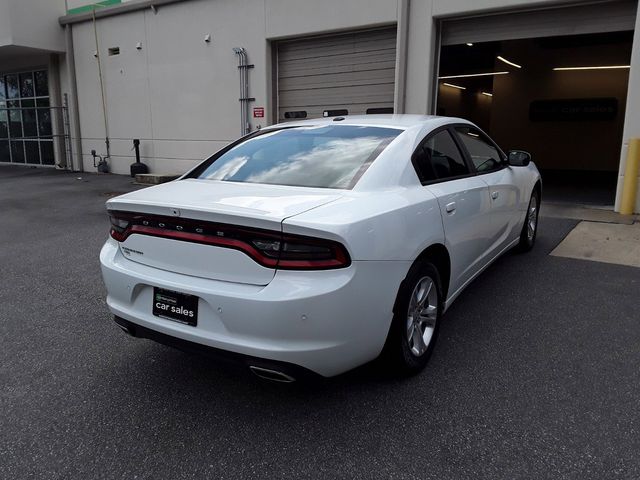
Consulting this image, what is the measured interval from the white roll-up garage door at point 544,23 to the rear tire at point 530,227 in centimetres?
466

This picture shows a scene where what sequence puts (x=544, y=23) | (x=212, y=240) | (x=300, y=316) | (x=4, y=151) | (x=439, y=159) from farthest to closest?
1. (x=4, y=151)
2. (x=544, y=23)
3. (x=439, y=159)
4. (x=212, y=240)
5. (x=300, y=316)

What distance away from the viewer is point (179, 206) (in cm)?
261

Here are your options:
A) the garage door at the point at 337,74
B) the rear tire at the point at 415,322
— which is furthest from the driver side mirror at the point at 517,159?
the garage door at the point at 337,74

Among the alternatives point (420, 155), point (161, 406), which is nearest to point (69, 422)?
point (161, 406)

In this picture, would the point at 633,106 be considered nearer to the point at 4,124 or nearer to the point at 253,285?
the point at 253,285

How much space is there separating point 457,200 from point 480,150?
1301mm

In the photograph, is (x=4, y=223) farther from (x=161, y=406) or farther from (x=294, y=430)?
(x=294, y=430)

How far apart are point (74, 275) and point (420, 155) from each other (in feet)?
12.4

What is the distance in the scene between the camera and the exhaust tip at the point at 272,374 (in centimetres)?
237

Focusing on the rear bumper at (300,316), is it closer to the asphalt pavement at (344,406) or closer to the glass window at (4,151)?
the asphalt pavement at (344,406)

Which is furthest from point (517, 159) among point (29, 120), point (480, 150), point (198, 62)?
point (29, 120)

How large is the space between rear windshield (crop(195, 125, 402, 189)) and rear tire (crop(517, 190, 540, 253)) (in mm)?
2919

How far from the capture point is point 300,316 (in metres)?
2.31

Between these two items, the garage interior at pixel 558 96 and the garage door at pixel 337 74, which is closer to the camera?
the garage door at pixel 337 74
